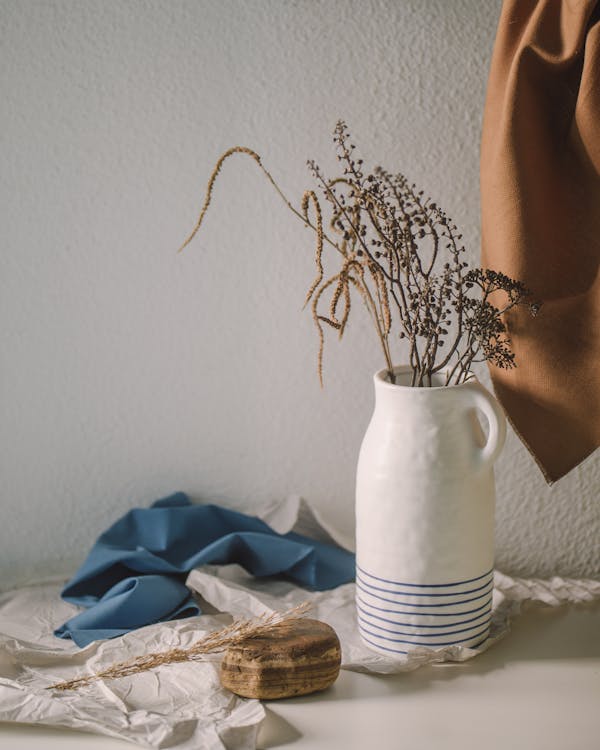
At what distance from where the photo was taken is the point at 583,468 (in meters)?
1.13

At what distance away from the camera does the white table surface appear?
795 mm

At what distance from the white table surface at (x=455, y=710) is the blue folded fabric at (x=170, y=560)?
19 centimetres

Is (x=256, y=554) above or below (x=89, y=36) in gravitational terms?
below

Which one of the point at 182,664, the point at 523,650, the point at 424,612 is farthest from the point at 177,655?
the point at 523,650

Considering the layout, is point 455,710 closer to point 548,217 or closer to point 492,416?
point 492,416

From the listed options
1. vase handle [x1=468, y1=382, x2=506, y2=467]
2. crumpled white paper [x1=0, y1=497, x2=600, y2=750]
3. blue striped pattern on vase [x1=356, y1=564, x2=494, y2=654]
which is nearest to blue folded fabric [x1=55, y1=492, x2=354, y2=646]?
crumpled white paper [x1=0, y1=497, x2=600, y2=750]

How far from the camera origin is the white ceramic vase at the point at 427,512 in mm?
896

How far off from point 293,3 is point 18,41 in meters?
0.32

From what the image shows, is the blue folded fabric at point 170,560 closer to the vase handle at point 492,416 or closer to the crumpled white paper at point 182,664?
the crumpled white paper at point 182,664

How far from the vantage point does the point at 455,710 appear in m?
0.85

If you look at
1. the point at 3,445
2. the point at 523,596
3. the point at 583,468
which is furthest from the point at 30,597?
the point at 583,468

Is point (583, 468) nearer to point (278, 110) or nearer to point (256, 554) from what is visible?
point (256, 554)

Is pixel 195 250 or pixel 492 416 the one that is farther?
pixel 195 250

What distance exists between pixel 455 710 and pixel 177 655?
255mm
